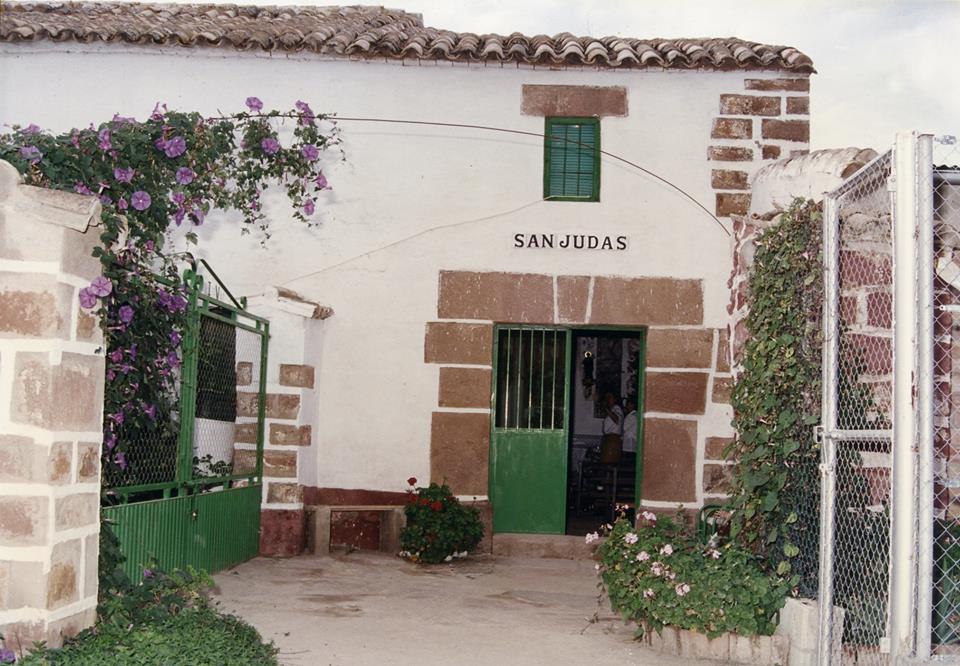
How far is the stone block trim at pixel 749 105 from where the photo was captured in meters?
10.5

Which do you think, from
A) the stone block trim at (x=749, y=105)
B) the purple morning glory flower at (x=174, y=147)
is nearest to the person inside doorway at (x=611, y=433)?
the stone block trim at (x=749, y=105)

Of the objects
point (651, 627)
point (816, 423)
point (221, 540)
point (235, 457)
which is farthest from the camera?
point (235, 457)

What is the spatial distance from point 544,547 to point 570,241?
270cm

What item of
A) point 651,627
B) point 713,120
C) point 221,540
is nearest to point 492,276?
point 713,120

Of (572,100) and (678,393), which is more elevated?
(572,100)

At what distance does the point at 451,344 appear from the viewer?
34.7 ft

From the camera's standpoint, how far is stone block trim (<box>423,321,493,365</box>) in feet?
34.7

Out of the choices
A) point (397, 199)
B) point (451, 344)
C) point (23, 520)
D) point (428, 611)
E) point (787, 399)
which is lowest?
point (428, 611)

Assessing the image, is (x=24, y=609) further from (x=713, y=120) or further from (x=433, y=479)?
(x=713, y=120)

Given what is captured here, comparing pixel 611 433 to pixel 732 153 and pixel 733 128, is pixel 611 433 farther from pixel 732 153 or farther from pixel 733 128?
pixel 733 128

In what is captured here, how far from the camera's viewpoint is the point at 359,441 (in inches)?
417

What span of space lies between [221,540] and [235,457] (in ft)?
3.76

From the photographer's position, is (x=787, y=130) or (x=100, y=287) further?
(x=787, y=130)

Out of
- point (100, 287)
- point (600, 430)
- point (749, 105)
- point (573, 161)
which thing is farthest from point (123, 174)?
point (600, 430)
